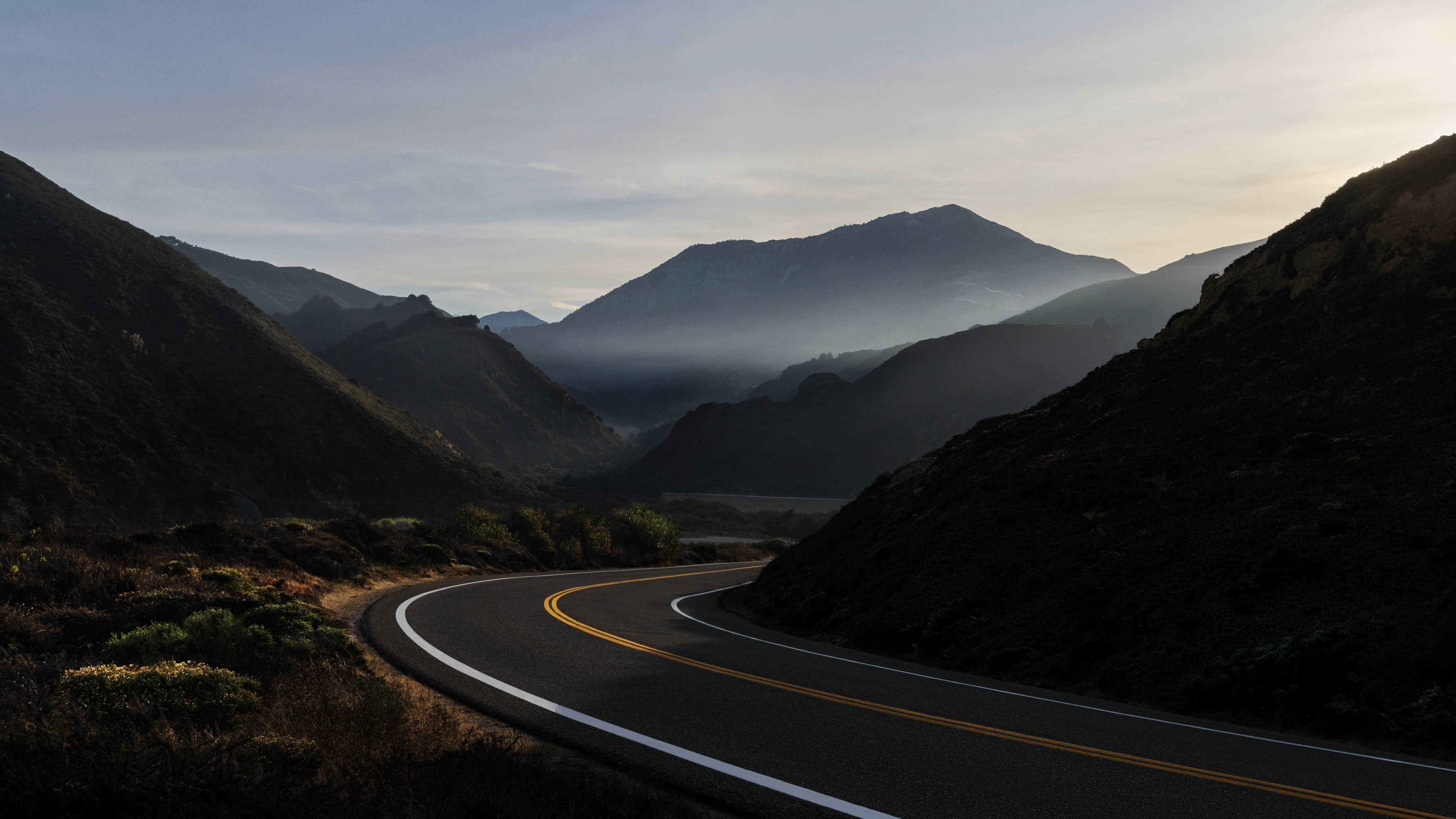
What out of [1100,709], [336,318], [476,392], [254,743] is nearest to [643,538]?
[1100,709]

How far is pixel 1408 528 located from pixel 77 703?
17.1 meters

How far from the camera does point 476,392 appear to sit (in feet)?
445

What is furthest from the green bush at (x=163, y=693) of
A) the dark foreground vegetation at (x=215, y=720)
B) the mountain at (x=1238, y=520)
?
the mountain at (x=1238, y=520)

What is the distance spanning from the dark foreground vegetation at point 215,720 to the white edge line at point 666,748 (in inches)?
27.1

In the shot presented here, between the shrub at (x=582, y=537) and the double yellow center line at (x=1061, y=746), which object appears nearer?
the double yellow center line at (x=1061, y=746)

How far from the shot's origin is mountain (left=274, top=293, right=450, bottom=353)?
173 m

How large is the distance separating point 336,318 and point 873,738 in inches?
8157

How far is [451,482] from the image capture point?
69.4 meters

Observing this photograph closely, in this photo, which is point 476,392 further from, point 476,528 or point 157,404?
point 476,528

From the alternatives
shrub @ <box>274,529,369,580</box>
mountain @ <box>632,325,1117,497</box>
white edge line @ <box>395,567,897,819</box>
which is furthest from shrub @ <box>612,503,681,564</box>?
mountain @ <box>632,325,1117,497</box>

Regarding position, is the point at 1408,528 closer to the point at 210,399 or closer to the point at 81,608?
the point at 81,608

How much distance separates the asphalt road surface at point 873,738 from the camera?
5887 millimetres

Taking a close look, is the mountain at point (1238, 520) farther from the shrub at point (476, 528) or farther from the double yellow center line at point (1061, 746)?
the shrub at point (476, 528)

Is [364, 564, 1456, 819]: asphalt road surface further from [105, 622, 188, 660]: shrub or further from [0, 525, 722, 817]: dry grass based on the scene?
[105, 622, 188, 660]: shrub
